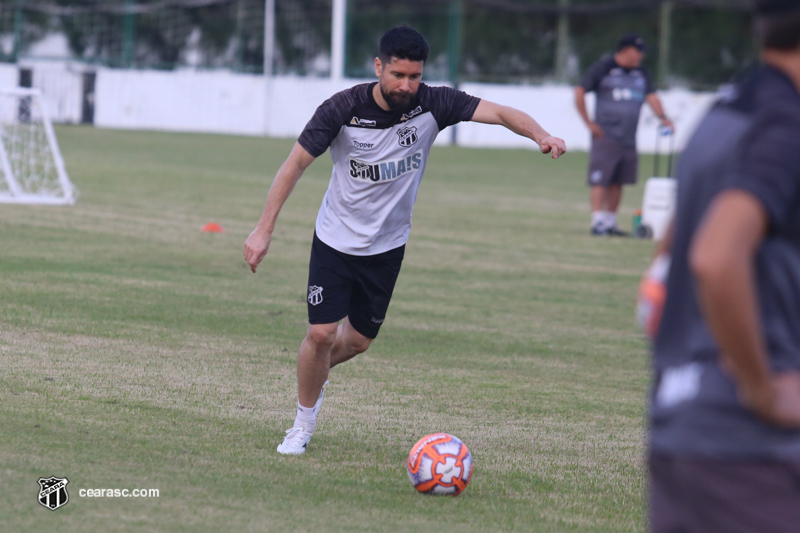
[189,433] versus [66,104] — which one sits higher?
[66,104]

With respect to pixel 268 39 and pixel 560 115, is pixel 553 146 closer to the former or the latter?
pixel 560 115

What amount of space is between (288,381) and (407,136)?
2.09 meters

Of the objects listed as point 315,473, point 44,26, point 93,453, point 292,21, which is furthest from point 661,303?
point 44,26

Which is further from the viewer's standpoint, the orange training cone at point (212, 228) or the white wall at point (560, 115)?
the white wall at point (560, 115)

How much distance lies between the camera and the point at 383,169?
553 cm

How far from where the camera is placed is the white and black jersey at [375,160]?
5426mm

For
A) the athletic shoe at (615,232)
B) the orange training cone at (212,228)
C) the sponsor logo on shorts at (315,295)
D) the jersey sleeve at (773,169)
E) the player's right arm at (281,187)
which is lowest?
the orange training cone at (212,228)

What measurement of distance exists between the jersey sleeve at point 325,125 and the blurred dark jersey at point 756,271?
3.05m

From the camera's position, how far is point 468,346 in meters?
8.41

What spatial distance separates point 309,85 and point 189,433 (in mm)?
35248

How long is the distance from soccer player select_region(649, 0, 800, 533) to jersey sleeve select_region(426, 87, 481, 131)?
10.6 ft

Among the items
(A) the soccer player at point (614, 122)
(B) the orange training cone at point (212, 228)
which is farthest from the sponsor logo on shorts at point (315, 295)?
(A) the soccer player at point (614, 122)

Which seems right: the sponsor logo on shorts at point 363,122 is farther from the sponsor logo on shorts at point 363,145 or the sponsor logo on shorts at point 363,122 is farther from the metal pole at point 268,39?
the metal pole at point 268,39

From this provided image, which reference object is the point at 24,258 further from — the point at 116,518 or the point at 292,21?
the point at 292,21
